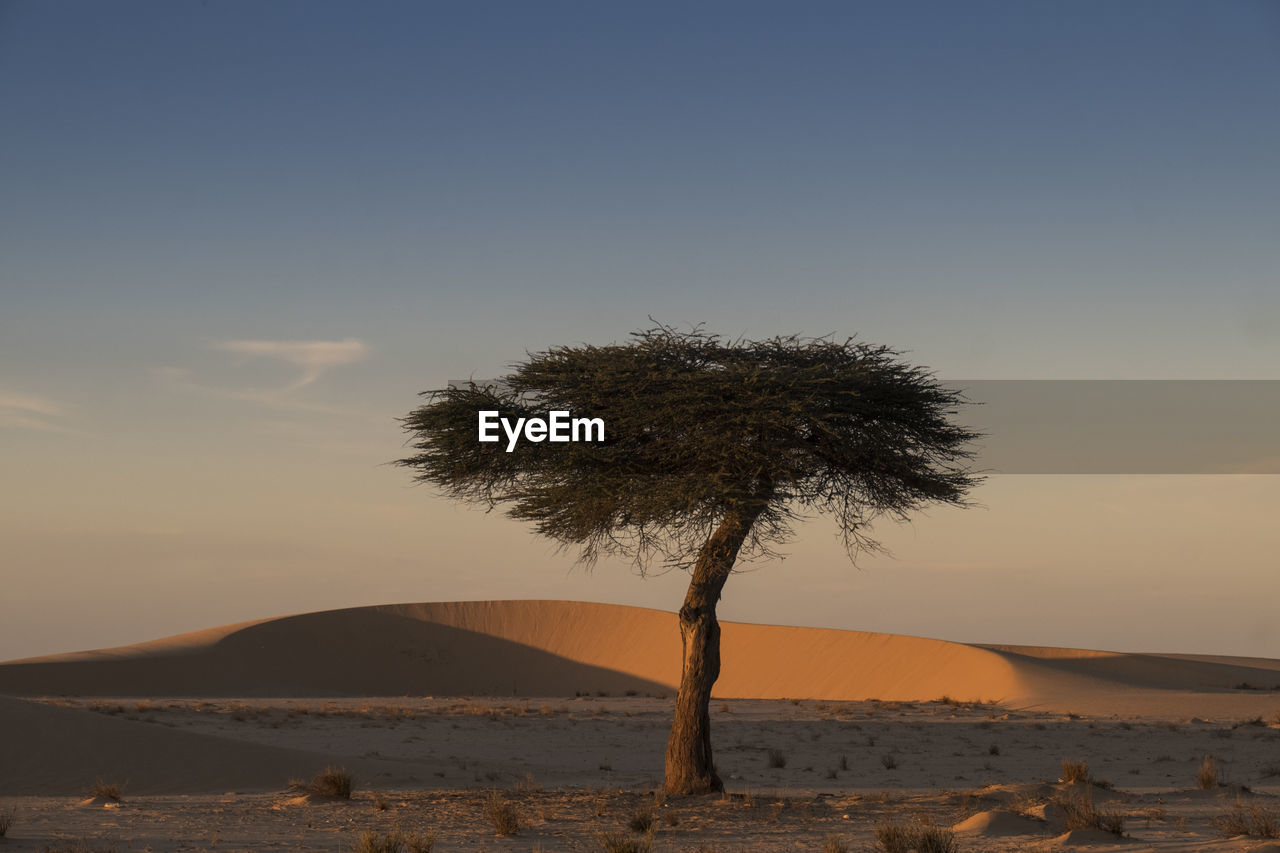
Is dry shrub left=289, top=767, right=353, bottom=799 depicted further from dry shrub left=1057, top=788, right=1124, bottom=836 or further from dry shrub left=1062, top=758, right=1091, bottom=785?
dry shrub left=1062, top=758, right=1091, bottom=785

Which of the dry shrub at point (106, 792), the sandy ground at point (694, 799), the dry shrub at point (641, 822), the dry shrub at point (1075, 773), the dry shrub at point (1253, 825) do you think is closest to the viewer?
the dry shrub at point (1253, 825)

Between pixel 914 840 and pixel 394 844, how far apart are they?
5.62 m

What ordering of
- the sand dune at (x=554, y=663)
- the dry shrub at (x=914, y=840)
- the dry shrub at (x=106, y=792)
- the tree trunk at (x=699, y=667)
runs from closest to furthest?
the dry shrub at (x=914, y=840)
the tree trunk at (x=699, y=667)
the dry shrub at (x=106, y=792)
the sand dune at (x=554, y=663)

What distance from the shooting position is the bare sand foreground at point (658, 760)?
1424cm

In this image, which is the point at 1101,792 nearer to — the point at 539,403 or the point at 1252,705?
the point at 539,403

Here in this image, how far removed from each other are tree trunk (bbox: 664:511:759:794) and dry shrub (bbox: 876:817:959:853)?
481 cm

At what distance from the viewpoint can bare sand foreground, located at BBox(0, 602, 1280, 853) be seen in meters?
14.2

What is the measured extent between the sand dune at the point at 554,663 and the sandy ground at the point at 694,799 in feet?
58.4

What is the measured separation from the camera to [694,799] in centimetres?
1673

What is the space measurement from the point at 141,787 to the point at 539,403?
1028 cm

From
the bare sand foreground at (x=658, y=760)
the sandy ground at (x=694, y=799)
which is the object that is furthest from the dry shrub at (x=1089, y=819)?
the sandy ground at (x=694, y=799)

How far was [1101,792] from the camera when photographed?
16953 mm

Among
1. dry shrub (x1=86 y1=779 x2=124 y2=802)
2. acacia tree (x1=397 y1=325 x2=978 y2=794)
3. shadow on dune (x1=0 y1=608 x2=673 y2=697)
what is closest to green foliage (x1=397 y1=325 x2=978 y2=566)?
acacia tree (x1=397 y1=325 x2=978 y2=794)

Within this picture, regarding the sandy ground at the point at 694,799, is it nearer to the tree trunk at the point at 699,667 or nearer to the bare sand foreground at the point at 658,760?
the bare sand foreground at the point at 658,760
